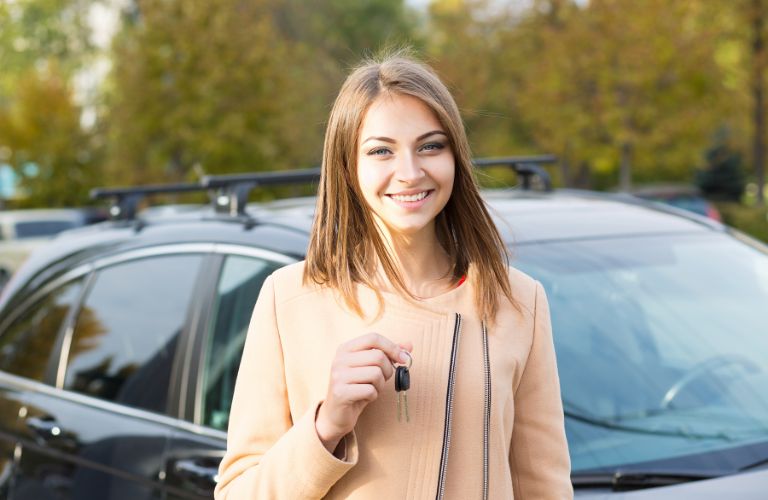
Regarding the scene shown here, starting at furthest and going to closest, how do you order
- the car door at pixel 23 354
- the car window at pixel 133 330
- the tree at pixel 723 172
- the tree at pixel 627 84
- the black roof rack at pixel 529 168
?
A: the tree at pixel 723 172 < the tree at pixel 627 84 < the black roof rack at pixel 529 168 < the car door at pixel 23 354 < the car window at pixel 133 330

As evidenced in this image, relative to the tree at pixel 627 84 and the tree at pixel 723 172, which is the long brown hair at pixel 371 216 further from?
the tree at pixel 723 172

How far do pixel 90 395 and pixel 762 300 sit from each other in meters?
2.15

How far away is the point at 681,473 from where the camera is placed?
2.81m

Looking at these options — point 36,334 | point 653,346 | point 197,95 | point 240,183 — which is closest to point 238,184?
point 240,183

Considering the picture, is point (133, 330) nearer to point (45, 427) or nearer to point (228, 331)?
point (45, 427)

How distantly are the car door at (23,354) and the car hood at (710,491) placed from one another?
213cm

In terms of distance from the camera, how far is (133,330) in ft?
12.9

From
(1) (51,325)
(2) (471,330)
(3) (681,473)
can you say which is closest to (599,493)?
(3) (681,473)

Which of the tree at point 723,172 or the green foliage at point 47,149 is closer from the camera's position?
the green foliage at point 47,149

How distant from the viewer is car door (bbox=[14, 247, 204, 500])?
3.56 m

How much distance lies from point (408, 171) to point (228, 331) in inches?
62.3

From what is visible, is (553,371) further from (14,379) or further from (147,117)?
(147,117)

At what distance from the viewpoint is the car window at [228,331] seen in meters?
3.43

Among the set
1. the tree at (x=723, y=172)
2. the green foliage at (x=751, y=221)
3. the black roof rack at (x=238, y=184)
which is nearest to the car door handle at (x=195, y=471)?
the black roof rack at (x=238, y=184)
